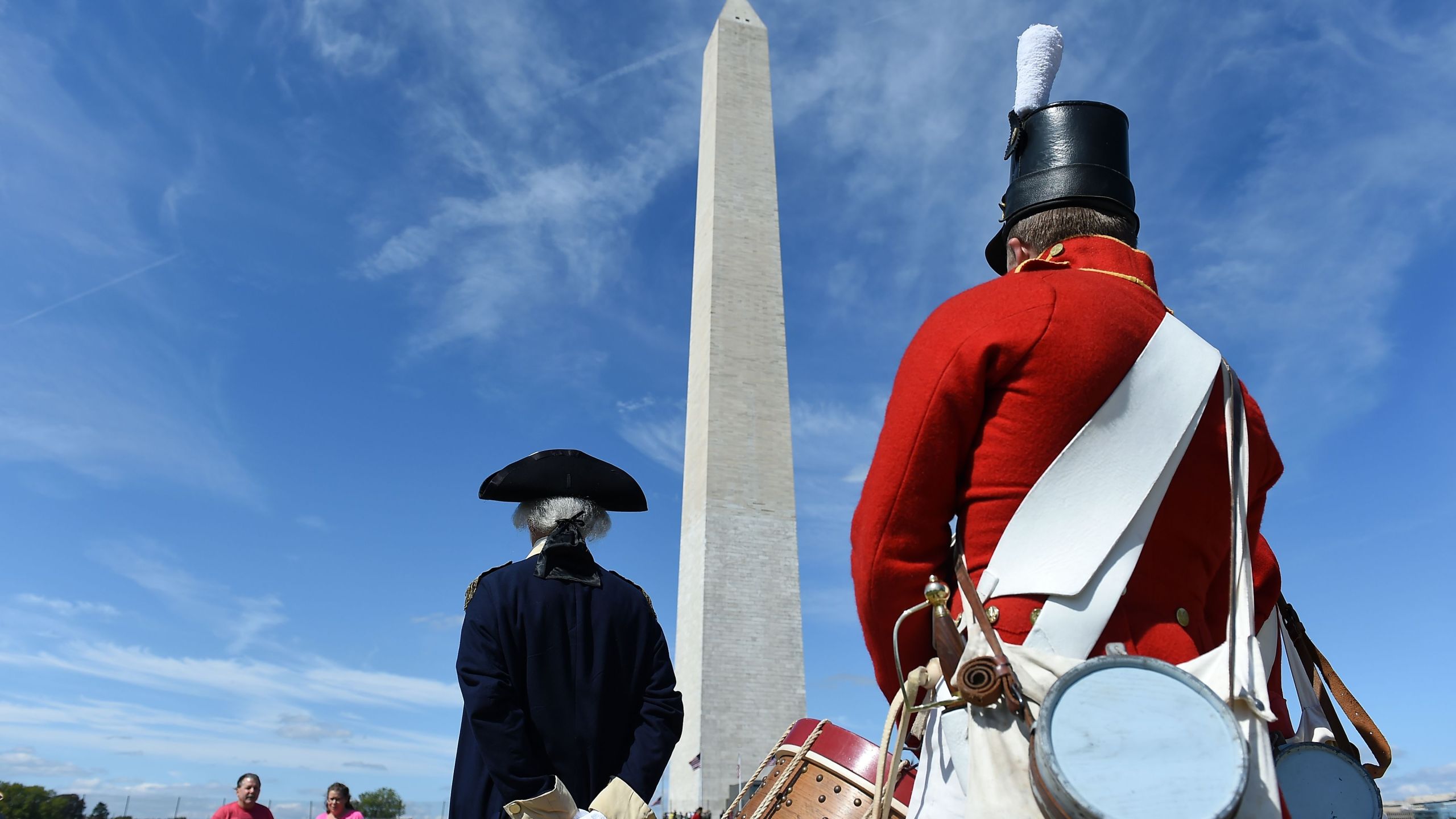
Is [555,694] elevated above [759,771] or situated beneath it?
elevated above

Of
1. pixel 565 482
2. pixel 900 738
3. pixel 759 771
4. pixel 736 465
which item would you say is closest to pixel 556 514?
pixel 565 482

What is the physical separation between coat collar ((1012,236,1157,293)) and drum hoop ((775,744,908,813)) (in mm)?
838

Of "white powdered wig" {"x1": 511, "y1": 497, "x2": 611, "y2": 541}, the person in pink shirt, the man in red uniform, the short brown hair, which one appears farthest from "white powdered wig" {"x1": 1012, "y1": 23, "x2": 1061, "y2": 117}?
the person in pink shirt

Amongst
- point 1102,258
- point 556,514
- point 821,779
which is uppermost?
point 1102,258

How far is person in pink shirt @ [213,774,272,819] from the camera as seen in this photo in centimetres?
666

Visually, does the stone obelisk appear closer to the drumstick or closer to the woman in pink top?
the woman in pink top

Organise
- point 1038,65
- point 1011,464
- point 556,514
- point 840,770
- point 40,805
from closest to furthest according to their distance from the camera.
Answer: point 1011,464 → point 840,770 → point 1038,65 → point 556,514 → point 40,805

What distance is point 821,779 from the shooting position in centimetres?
171

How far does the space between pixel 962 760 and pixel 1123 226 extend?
3.36ft

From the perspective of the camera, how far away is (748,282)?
18953 millimetres

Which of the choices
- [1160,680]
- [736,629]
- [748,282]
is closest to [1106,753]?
[1160,680]

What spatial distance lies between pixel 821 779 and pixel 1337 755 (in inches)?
34.7

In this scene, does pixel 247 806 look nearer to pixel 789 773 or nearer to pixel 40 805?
pixel 789 773

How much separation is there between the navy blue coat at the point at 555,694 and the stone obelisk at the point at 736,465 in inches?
571
